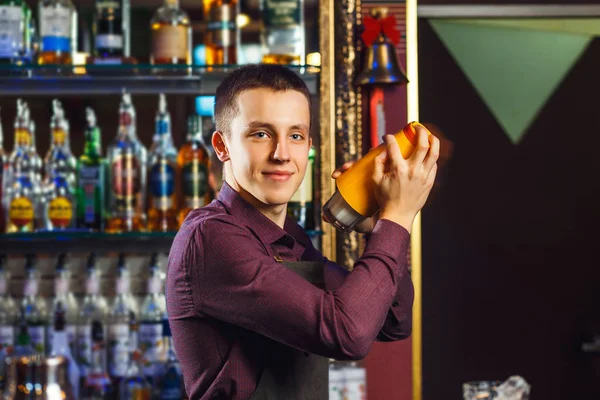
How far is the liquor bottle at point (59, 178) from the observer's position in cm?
220

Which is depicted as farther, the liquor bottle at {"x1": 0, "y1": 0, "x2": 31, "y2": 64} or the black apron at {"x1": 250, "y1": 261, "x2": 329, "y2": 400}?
the liquor bottle at {"x1": 0, "y1": 0, "x2": 31, "y2": 64}

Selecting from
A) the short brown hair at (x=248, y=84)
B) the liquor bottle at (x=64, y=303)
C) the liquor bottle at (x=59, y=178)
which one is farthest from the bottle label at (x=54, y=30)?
the short brown hair at (x=248, y=84)

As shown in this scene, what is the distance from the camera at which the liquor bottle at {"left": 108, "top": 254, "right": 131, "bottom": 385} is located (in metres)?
2.20

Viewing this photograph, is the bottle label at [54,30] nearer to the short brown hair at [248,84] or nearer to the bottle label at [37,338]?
the bottle label at [37,338]

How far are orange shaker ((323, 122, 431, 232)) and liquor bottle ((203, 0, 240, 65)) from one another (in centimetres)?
101

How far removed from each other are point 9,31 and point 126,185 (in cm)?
49

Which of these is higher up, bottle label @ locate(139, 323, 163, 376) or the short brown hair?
the short brown hair

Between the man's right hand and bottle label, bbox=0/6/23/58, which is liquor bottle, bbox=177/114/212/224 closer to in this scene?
bottle label, bbox=0/6/23/58

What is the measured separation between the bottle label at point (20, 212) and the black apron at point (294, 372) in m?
1.15

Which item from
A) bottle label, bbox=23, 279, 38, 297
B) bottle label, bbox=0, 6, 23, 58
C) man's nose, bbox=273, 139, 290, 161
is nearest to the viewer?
man's nose, bbox=273, 139, 290, 161

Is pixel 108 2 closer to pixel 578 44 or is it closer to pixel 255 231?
pixel 255 231

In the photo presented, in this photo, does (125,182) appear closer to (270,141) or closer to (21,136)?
(21,136)

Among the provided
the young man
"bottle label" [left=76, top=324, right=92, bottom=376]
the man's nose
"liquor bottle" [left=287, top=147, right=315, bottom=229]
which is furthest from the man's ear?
"bottle label" [left=76, top=324, right=92, bottom=376]

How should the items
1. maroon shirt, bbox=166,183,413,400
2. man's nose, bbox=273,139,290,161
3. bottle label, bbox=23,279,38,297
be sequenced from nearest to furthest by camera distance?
maroon shirt, bbox=166,183,413,400, man's nose, bbox=273,139,290,161, bottle label, bbox=23,279,38,297
